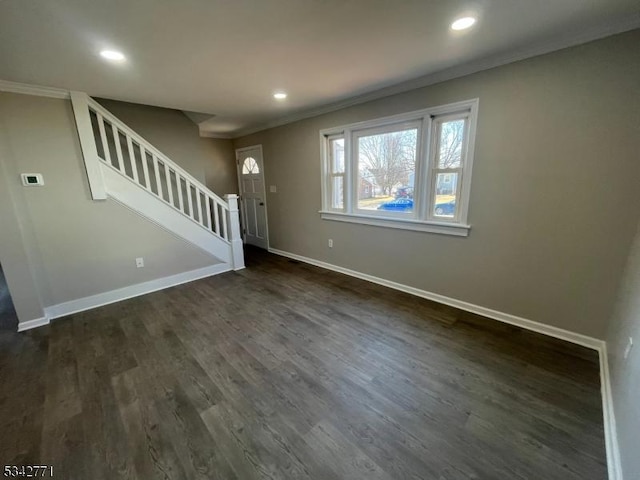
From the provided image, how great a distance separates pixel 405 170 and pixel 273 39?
1887mm

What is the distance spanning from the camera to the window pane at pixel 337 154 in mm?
3682

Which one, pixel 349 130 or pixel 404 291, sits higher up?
pixel 349 130

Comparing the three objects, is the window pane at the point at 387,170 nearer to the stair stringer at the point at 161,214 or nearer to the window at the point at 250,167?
the stair stringer at the point at 161,214

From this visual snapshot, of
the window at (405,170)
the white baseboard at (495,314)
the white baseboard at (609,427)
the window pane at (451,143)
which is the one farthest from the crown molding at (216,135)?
the white baseboard at (609,427)

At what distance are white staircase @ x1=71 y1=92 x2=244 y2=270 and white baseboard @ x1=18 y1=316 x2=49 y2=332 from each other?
1.35 meters

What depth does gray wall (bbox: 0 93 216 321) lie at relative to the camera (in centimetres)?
243

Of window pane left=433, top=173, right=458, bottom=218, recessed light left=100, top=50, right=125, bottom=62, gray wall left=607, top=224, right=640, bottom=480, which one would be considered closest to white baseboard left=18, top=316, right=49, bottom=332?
recessed light left=100, top=50, right=125, bottom=62

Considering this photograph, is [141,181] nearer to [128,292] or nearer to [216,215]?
[216,215]

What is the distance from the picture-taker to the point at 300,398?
1689mm

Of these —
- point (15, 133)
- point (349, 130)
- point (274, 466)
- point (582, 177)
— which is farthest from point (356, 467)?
point (15, 133)

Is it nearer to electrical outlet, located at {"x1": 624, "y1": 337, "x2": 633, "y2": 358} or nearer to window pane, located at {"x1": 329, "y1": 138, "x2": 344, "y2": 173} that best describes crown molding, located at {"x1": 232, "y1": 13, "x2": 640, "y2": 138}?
window pane, located at {"x1": 329, "y1": 138, "x2": 344, "y2": 173}

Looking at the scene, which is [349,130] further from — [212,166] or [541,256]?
[212,166]

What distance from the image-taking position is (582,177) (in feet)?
6.43

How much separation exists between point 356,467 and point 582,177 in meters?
2.49
